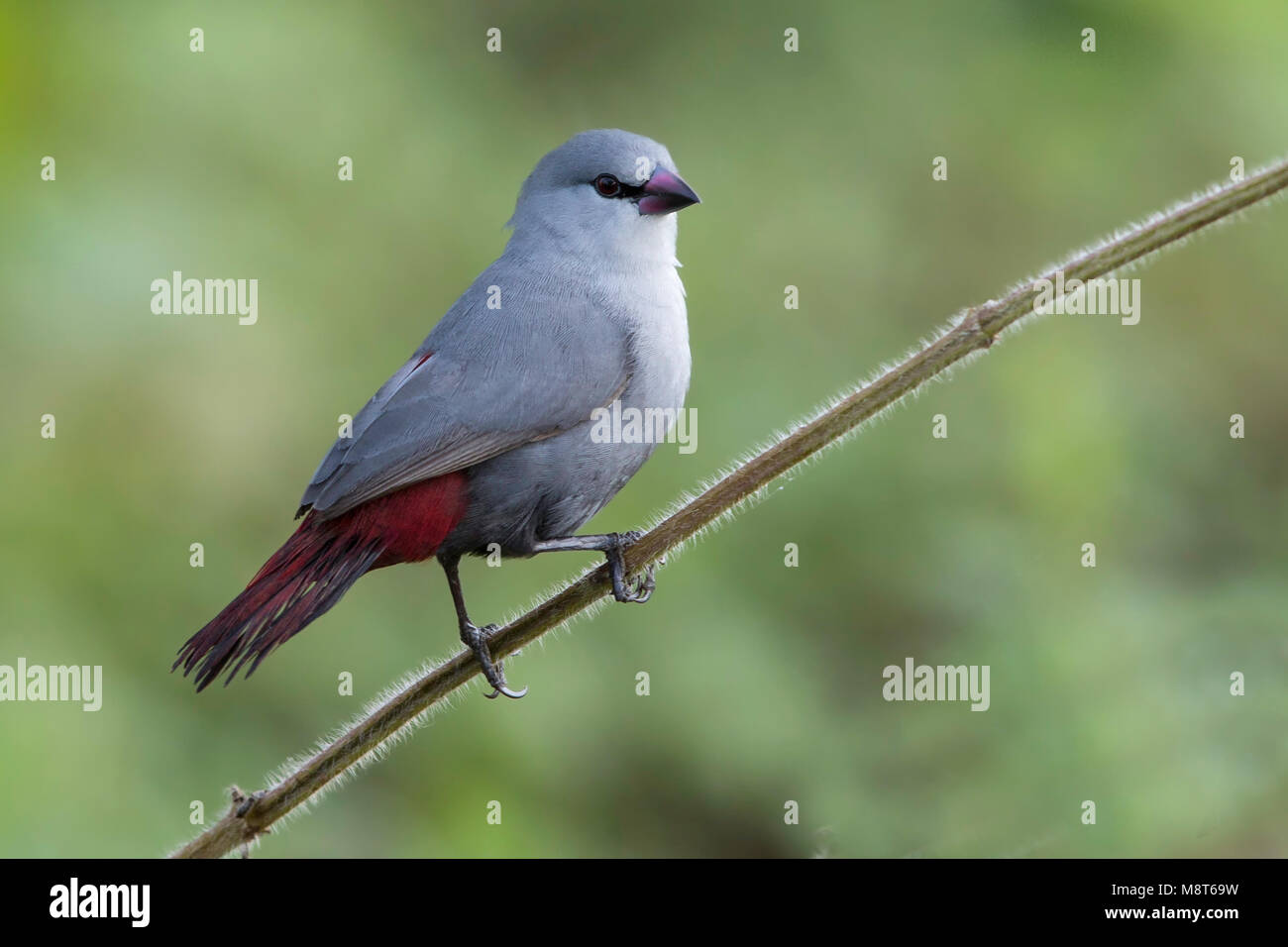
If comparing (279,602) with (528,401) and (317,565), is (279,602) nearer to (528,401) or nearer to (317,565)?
(317,565)

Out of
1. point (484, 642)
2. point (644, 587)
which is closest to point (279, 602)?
point (484, 642)

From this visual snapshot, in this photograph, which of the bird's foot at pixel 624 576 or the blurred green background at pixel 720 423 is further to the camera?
the blurred green background at pixel 720 423

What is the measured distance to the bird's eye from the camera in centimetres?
359

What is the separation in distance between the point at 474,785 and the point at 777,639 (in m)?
1.11

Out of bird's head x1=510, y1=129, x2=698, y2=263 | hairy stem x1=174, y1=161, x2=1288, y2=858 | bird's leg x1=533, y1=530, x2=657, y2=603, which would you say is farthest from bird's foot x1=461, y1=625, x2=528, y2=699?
bird's head x1=510, y1=129, x2=698, y2=263

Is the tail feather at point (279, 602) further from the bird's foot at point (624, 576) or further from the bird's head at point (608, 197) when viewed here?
the bird's head at point (608, 197)

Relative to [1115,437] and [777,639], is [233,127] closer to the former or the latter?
[777,639]

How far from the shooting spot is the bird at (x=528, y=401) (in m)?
3.07

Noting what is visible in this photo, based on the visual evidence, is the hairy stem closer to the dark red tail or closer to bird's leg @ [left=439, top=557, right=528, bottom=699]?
the dark red tail

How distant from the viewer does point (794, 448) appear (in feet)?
8.31

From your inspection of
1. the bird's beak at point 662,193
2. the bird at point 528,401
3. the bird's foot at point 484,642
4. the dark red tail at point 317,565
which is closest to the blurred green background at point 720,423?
the bird's foot at point 484,642

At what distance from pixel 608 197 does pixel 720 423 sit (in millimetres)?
1398
